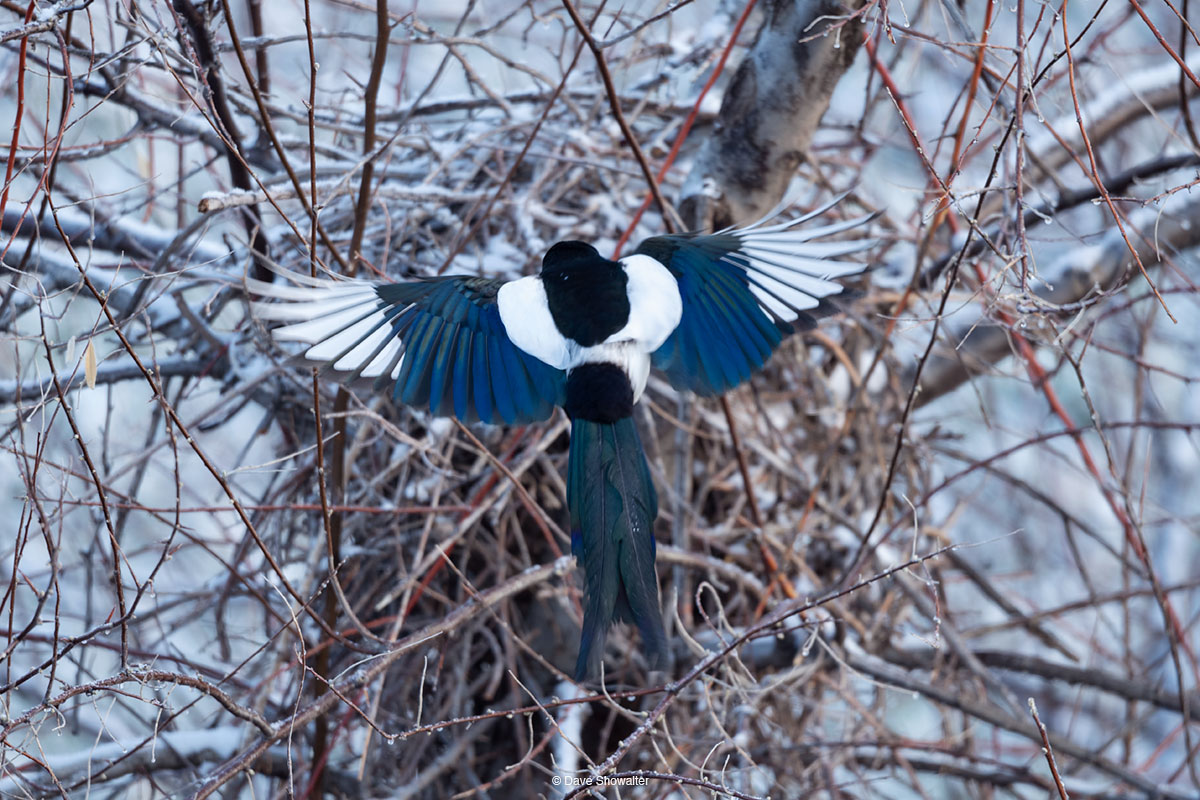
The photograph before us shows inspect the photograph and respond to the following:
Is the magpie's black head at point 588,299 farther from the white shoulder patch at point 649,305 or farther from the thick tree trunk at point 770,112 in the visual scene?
the thick tree trunk at point 770,112

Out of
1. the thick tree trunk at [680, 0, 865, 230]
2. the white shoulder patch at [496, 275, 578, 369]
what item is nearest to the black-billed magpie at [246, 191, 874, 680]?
the white shoulder patch at [496, 275, 578, 369]

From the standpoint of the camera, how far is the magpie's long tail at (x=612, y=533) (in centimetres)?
113

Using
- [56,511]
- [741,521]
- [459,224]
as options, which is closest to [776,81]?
[459,224]

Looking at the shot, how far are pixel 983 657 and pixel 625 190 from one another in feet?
3.11

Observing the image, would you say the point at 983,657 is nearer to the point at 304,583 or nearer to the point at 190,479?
the point at 304,583

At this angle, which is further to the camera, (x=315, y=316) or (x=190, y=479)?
(x=190, y=479)

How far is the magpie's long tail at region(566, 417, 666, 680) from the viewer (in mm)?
1135

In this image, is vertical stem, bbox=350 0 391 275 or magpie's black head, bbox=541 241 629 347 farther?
magpie's black head, bbox=541 241 629 347

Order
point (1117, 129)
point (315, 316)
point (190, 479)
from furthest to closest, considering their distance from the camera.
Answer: point (190, 479)
point (1117, 129)
point (315, 316)

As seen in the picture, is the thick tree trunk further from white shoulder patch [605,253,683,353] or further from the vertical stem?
the vertical stem

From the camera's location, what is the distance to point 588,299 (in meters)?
1.31

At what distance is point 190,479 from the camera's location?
3896mm

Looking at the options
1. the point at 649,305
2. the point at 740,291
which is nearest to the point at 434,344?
the point at 649,305

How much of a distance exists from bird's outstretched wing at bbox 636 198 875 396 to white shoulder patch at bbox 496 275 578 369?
13 cm
